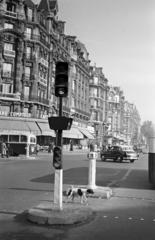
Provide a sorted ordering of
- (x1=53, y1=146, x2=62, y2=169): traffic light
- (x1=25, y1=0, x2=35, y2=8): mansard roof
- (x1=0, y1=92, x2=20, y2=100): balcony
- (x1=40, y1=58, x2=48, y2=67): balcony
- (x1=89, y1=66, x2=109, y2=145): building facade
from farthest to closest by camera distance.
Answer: (x1=89, y1=66, x2=109, y2=145): building facade, (x1=40, y1=58, x2=48, y2=67): balcony, (x1=25, y1=0, x2=35, y2=8): mansard roof, (x1=0, y1=92, x2=20, y2=100): balcony, (x1=53, y1=146, x2=62, y2=169): traffic light

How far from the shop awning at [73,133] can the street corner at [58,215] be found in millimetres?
49809

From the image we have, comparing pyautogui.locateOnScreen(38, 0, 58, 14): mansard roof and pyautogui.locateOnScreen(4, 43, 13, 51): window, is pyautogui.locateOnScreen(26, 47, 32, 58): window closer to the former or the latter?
pyautogui.locateOnScreen(4, 43, 13, 51): window

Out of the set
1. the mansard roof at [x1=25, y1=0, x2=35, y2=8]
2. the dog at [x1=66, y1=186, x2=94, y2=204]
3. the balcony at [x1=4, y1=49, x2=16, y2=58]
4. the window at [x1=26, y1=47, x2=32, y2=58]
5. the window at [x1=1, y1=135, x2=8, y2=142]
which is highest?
the mansard roof at [x1=25, y1=0, x2=35, y2=8]

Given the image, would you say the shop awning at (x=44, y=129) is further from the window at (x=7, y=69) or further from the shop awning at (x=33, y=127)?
the window at (x=7, y=69)

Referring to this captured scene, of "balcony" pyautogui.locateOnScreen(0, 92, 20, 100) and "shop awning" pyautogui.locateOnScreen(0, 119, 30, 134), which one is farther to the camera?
"balcony" pyautogui.locateOnScreen(0, 92, 20, 100)

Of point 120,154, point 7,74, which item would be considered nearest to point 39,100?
point 7,74

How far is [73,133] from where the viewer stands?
62.8 metres

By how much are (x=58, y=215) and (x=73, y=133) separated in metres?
55.0

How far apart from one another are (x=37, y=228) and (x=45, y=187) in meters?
6.38

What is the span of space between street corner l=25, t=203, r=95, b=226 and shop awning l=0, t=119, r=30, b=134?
39.0 m

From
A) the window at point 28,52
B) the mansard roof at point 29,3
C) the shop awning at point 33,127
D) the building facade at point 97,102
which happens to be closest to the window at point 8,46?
the window at point 28,52

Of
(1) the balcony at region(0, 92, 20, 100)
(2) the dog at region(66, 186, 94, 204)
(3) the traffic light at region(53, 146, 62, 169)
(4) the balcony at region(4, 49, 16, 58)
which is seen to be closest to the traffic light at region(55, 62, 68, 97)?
(3) the traffic light at region(53, 146, 62, 169)

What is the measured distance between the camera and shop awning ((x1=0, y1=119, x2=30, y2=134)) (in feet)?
155

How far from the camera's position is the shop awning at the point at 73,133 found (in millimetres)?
59581
